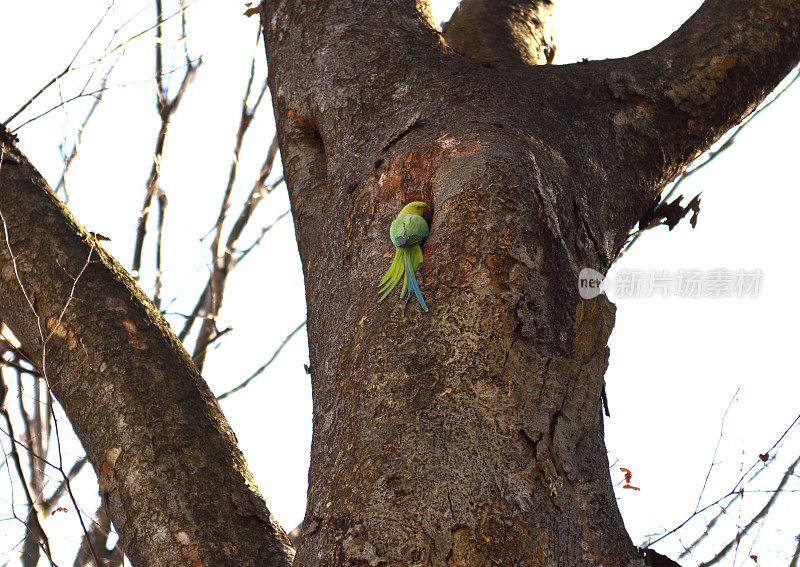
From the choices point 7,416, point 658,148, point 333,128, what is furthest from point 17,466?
point 658,148

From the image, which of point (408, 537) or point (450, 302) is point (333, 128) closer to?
point (450, 302)

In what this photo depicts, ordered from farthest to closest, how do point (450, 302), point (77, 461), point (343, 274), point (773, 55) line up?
point (77, 461), point (773, 55), point (343, 274), point (450, 302)

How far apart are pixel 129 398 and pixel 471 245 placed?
2.49 ft

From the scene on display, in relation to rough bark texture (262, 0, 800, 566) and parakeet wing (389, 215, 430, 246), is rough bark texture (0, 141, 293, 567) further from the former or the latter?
parakeet wing (389, 215, 430, 246)

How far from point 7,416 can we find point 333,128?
1.13 meters

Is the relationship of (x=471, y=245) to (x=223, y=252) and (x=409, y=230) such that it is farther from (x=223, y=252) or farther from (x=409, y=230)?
(x=223, y=252)

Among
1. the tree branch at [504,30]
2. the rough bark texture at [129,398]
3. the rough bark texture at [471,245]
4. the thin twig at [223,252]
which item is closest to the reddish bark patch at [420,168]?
the rough bark texture at [471,245]

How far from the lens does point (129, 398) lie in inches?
56.1

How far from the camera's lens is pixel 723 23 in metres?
1.92

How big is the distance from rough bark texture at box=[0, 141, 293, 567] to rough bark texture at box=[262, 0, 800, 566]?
0.21 metres

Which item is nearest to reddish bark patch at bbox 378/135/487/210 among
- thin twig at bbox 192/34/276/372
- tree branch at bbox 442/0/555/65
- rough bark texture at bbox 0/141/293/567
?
rough bark texture at bbox 0/141/293/567

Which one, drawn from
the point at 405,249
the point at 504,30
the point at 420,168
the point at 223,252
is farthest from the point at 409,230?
the point at 223,252

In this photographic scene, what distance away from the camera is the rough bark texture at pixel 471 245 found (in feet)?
3.52

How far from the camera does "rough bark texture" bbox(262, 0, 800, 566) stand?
1072 mm
